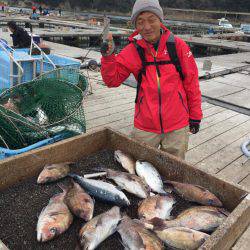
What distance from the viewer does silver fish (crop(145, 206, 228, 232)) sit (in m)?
1.91

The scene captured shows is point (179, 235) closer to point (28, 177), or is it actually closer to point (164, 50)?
point (28, 177)

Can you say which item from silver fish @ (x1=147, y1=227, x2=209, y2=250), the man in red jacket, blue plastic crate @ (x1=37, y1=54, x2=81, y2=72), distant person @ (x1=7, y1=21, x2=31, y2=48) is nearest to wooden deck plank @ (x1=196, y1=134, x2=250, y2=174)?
the man in red jacket

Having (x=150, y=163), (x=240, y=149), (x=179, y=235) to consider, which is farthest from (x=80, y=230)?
(x=240, y=149)

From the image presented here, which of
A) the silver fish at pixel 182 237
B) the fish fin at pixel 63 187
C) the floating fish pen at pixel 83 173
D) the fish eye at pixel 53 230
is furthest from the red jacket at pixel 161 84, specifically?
the fish eye at pixel 53 230

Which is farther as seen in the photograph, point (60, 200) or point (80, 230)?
point (60, 200)

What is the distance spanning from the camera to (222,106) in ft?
23.3

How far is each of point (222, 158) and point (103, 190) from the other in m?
2.92

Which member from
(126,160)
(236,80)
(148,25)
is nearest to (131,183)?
(126,160)

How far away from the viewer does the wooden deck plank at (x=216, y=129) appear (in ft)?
17.1

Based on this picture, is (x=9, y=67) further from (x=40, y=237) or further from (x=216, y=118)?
(x=40, y=237)

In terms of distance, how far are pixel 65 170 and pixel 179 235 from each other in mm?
1052

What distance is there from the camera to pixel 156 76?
2.89m

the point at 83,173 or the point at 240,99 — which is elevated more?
the point at 83,173

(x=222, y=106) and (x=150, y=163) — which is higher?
(x=150, y=163)
